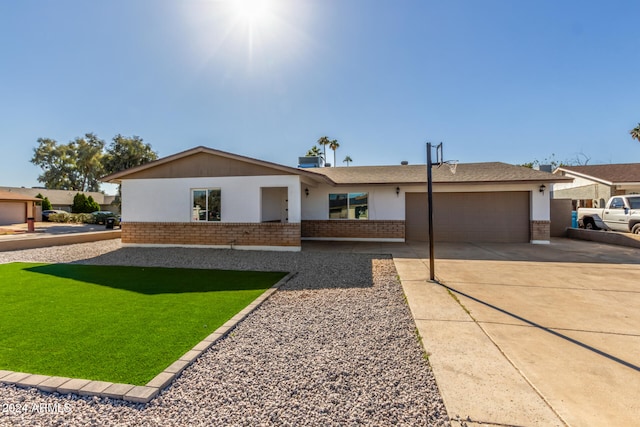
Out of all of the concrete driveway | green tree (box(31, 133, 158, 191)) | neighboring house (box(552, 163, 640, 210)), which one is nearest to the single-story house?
the concrete driveway

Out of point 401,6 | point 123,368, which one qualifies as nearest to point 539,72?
point 401,6

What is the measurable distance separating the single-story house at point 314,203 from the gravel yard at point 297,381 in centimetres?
641

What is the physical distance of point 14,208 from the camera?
101 ft

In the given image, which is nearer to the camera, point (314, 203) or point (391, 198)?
point (391, 198)

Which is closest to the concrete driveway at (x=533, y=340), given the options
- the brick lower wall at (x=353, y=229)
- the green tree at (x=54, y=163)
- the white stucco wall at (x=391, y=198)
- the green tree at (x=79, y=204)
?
the white stucco wall at (x=391, y=198)

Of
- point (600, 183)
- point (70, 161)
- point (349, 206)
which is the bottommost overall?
point (349, 206)

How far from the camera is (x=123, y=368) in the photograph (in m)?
3.12

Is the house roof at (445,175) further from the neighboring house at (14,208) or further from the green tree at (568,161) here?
the neighboring house at (14,208)

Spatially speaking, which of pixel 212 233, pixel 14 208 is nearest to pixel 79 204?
pixel 14 208

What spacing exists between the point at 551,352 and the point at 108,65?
56.8ft

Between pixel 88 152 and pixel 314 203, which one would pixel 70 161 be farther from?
pixel 314 203

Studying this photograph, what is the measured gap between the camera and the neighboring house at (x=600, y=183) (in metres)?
18.7

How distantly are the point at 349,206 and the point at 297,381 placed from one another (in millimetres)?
11883

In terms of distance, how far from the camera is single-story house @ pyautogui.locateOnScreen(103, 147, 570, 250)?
11.5 meters
